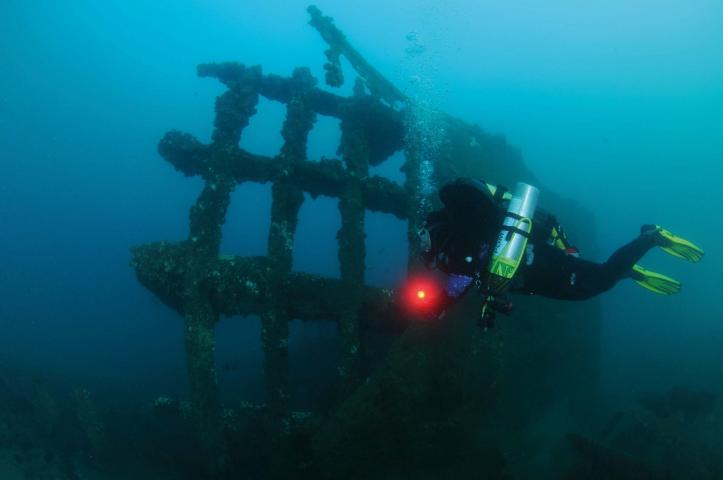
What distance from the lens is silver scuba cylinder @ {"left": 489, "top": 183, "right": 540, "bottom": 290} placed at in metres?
3.99

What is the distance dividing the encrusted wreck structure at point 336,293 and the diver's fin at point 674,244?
298cm

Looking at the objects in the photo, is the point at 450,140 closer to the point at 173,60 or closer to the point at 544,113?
the point at 544,113

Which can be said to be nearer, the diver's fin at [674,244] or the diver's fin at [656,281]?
the diver's fin at [674,244]

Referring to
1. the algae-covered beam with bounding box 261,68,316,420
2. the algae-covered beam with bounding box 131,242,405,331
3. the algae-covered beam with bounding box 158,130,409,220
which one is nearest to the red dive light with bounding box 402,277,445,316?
the algae-covered beam with bounding box 131,242,405,331

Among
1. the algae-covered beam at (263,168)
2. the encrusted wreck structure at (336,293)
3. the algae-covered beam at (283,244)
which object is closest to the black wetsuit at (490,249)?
the encrusted wreck structure at (336,293)

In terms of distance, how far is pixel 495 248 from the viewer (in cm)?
407

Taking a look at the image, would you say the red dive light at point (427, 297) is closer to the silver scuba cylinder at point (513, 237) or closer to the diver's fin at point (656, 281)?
the silver scuba cylinder at point (513, 237)

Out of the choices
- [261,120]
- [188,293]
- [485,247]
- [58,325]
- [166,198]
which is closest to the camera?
[485,247]

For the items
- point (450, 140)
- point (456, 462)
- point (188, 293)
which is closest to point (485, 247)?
point (456, 462)

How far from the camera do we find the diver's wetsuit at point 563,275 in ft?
16.1

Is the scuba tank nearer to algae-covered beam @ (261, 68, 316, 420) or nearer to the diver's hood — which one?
the diver's hood

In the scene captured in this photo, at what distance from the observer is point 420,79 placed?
16266 mm

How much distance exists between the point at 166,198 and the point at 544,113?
400 ft

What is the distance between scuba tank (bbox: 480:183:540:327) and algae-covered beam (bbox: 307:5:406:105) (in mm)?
8003
